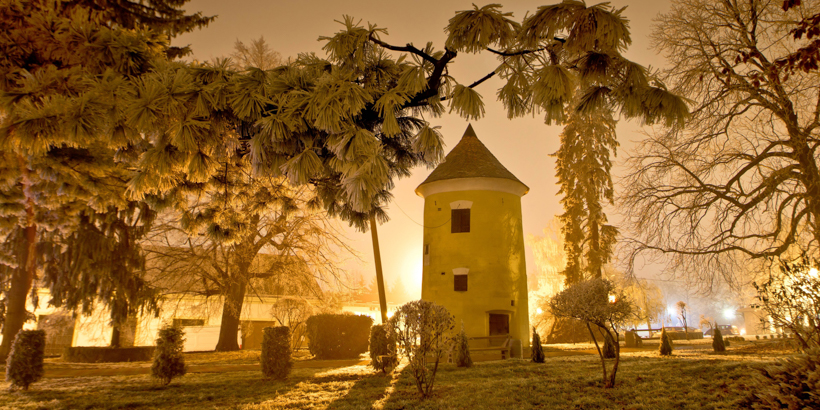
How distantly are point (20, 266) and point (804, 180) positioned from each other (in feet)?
99.4

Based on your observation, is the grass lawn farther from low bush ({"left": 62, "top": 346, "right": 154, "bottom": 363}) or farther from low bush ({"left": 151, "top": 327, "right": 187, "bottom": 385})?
low bush ({"left": 62, "top": 346, "right": 154, "bottom": 363})

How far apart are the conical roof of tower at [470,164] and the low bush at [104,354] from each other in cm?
1683

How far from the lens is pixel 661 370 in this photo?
13.1 meters

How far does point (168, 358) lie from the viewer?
1277 centimetres

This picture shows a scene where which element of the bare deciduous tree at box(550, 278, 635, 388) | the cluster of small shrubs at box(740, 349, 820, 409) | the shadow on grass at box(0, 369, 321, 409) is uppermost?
the bare deciduous tree at box(550, 278, 635, 388)

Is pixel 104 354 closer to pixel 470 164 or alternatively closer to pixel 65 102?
pixel 470 164

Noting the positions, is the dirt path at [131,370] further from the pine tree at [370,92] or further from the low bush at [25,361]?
the pine tree at [370,92]

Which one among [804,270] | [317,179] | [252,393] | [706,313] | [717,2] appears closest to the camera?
[317,179]

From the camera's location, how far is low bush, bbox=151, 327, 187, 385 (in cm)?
1263

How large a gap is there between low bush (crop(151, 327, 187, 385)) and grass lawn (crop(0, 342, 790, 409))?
0.34m

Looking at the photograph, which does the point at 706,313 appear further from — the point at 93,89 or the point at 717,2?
the point at 93,89

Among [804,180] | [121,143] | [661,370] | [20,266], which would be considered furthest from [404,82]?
[20,266]

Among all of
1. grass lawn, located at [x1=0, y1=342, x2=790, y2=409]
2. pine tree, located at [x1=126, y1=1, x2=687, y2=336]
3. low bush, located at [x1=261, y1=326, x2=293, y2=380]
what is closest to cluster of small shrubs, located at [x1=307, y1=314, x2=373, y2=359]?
Result: grass lawn, located at [x1=0, y1=342, x2=790, y2=409]

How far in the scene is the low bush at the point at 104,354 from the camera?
71.2 feet
